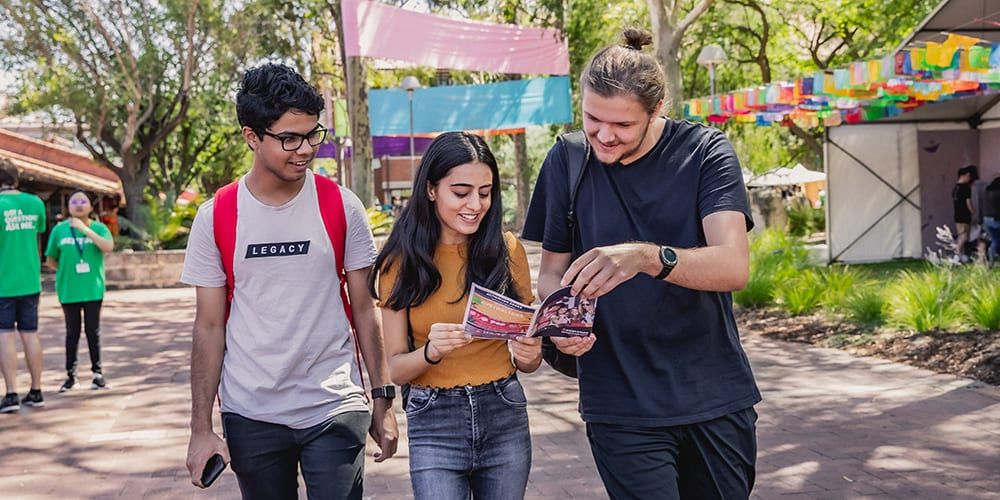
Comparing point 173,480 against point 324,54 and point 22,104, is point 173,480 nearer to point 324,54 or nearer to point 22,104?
point 22,104

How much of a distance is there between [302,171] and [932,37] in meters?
14.3

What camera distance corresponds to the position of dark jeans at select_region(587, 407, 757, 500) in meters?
2.95

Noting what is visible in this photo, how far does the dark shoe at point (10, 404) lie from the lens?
880cm

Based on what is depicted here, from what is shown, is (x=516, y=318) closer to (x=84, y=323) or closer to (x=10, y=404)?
(x=10, y=404)

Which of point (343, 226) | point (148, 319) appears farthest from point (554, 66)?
point (343, 226)

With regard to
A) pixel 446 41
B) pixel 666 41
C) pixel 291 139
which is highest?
pixel 446 41

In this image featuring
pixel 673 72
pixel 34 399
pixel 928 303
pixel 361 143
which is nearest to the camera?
pixel 34 399

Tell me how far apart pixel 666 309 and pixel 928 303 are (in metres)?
8.89

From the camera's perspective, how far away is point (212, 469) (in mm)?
3453

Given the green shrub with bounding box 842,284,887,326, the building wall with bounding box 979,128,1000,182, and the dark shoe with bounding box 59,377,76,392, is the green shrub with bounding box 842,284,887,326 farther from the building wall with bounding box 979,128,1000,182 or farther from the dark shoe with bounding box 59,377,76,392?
the building wall with bounding box 979,128,1000,182

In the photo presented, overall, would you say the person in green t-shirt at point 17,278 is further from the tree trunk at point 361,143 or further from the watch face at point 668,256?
the tree trunk at point 361,143

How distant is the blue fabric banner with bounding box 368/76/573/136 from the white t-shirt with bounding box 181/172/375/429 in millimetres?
16631

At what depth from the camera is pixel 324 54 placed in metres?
34.1

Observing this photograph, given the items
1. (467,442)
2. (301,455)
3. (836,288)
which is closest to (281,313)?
(301,455)
